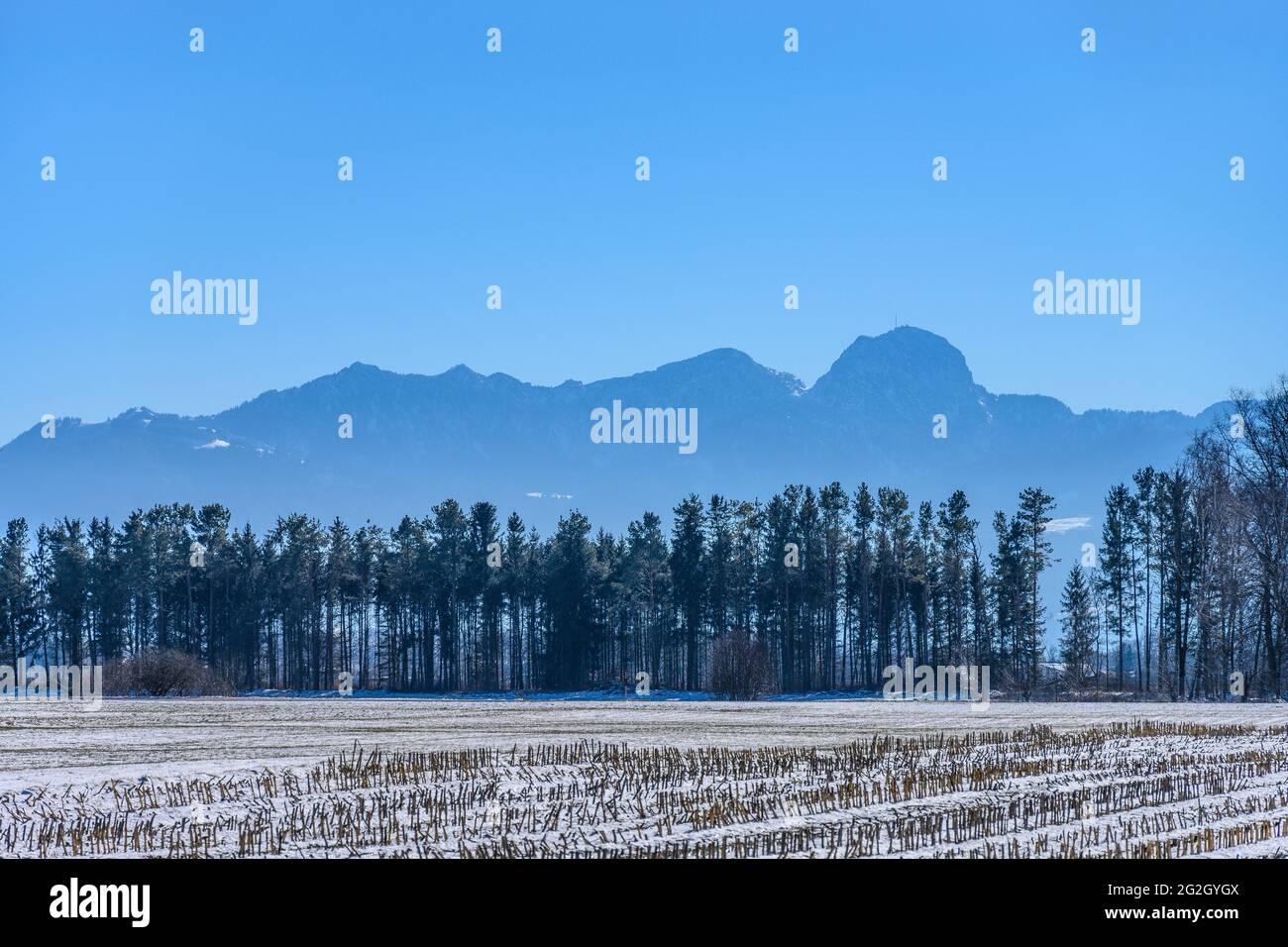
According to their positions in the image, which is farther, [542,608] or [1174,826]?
[542,608]

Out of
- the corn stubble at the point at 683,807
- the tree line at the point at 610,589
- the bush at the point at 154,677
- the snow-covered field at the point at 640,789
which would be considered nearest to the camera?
the corn stubble at the point at 683,807

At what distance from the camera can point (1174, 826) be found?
20.2 metres

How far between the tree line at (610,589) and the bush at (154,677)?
19.4 m

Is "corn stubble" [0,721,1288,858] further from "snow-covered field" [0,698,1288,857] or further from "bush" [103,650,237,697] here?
"bush" [103,650,237,697]

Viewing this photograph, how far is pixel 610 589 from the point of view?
348 feet

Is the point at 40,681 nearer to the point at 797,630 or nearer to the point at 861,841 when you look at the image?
the point at 797,630

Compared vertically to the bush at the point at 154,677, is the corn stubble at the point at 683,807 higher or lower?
higher

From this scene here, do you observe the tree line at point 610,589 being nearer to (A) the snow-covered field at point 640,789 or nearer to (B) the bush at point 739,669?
(B) the bush at point 739,669

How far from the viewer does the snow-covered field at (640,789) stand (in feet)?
60.8

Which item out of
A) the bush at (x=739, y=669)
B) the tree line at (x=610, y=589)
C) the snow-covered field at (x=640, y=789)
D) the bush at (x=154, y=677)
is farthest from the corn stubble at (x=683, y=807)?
the tree line at (x=610, y=589)

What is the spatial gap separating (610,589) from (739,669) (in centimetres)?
2805

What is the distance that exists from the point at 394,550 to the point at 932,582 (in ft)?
144
